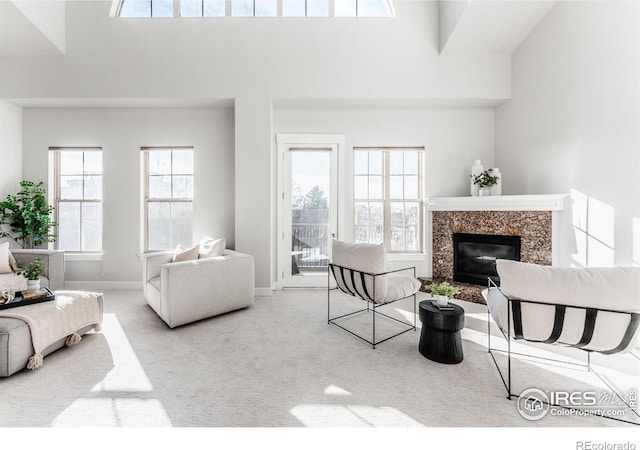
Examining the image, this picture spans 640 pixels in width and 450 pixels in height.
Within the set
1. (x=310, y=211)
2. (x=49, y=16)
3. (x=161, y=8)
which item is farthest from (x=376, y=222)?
(x=49, y=16)

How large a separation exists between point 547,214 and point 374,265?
7.52 ft

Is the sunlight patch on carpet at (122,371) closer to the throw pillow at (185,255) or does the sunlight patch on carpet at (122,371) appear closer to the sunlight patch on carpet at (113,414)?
the sunlight patch on carpet at (113,414)

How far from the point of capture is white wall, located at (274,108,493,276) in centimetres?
416

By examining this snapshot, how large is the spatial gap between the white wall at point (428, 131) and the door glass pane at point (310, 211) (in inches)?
12.5

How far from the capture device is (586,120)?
2744mm

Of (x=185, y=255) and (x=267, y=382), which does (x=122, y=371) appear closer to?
(x=267, y=382)

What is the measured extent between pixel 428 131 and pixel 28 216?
5.81 meters

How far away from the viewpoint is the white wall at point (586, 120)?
237cm

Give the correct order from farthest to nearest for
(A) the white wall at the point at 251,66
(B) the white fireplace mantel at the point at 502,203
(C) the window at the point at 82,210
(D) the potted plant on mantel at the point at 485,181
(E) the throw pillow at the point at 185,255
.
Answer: (C) the window at the point at 82,210, (A) the white wall at the point at 251,66, (D) the potted plant on mantel at the point at 485,181, (E) the throw pillow at the point at 185,255, (B) the white fireplace mantel at the point at 502,203

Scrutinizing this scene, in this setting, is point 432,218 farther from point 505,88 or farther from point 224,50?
point 224,50

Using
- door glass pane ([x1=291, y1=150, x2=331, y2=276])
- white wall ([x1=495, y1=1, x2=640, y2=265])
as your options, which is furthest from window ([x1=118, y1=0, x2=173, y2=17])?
white wall ([x1=495, y1=1, x2=640, y2=265])

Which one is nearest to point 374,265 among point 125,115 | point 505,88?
point 505,88

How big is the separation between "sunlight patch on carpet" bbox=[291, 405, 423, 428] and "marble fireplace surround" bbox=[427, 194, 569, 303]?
8.01 ft

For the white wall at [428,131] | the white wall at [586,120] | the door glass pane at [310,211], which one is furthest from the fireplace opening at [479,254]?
the door glass pane at [310,211]
